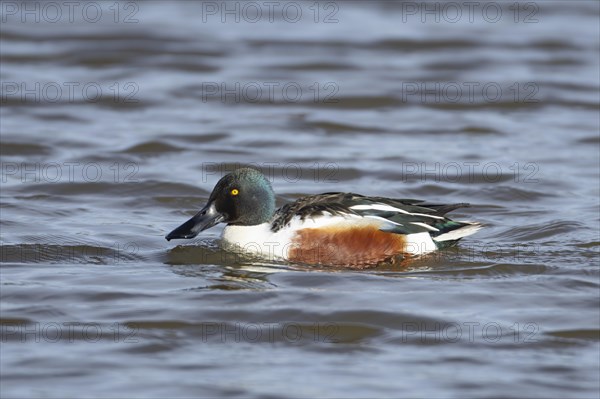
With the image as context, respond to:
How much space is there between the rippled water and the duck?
166mm

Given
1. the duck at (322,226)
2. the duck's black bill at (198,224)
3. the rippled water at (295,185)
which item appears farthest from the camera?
the duck's black bill at (198,224)

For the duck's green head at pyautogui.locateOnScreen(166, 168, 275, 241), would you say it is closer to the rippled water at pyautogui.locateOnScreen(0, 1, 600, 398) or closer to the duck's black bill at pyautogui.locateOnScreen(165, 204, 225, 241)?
the duck's black bill at pyautogui.locateOnScreen(165, 204, 225, 241)

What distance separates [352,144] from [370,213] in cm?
449

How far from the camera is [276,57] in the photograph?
57.8 ft

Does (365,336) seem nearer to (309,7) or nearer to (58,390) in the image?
(58,390)

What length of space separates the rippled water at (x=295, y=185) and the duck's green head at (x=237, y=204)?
28cm

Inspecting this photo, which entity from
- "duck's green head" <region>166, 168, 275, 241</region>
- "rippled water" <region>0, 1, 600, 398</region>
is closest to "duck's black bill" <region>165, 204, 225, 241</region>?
"duck's green head" <region>166, 168, 275, 241</region>

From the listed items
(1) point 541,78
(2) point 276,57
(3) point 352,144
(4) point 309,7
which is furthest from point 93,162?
(4) point 309,7

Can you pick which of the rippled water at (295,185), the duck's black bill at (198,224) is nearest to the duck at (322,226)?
the duck's black bill at (198,224)

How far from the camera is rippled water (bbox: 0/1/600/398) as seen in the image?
23.2ft

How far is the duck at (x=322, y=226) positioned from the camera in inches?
355

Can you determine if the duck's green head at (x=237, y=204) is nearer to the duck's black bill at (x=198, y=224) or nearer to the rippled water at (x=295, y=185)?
the duck's black bill at (x=198, y=224)

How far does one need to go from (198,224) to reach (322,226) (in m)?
0.95

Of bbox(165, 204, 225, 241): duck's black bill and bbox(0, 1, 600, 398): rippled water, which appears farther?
bbox(165, 204, 225, 241): duck's black bill
